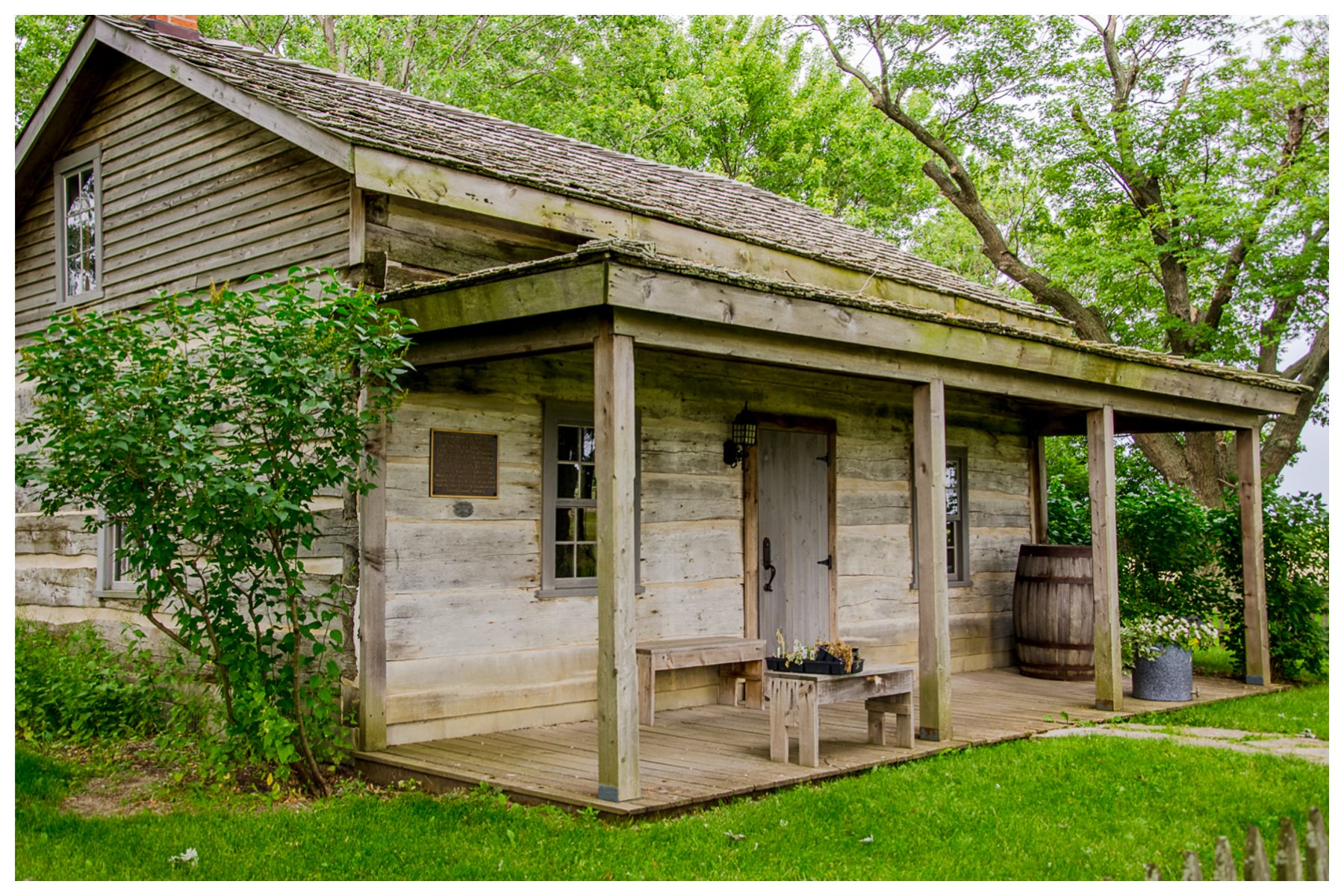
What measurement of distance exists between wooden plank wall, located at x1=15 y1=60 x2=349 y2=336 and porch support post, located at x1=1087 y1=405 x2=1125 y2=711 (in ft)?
19.1

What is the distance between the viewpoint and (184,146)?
29.7 ft

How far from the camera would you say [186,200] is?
8969mm

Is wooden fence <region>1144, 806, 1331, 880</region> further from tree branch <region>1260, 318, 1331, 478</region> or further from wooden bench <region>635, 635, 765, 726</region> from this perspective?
tree branch <region>1260, 318, 1331, 478</region>

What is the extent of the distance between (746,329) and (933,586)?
2.29 meters

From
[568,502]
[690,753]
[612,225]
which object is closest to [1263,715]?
[690,753]

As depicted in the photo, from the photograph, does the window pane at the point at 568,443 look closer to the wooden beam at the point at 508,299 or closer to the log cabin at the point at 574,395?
the log cabin at the point at 574,395

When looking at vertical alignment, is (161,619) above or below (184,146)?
below

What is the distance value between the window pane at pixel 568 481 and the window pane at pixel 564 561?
366mm

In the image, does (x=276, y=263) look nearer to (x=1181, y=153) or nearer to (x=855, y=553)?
(x=855, y=553)

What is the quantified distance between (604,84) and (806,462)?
51.8 ft

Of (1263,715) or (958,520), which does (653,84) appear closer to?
(958,520)

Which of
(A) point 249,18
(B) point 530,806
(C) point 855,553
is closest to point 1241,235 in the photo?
(C) point 855,553

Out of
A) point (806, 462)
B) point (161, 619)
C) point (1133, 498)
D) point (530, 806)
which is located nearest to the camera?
point (530, 806)

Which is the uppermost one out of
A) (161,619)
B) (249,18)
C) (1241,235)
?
(249,18)
